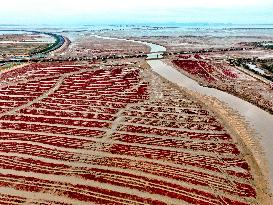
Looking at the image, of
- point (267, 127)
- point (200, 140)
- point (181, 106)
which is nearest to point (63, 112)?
point (181, 106)

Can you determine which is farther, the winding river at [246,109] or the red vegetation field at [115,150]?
the winding river at [246,109]

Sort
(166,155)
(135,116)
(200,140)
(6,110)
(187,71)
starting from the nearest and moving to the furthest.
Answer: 1. (166,155)
2. (200,140)
3. (135,116)
4. (6,110)
5. (187,71)

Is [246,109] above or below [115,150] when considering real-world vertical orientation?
above

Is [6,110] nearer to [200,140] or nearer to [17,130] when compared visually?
[17,130]

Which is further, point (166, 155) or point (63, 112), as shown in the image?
point (63, 112)

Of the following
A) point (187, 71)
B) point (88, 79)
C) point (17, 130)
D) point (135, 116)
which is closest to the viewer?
point (17, 130)

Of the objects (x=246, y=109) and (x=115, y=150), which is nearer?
(x=115, y=150)

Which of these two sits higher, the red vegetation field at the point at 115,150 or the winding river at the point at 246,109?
the winding river at the point at 246,109
